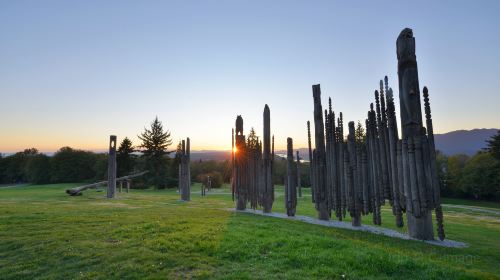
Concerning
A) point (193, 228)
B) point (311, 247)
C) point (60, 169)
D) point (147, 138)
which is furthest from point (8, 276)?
point (60, 169)

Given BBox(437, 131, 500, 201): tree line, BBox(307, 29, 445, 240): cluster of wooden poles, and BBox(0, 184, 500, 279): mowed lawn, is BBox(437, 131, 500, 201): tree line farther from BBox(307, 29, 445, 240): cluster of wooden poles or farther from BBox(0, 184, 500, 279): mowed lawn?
BBox(0, 184, 500, 279): mowed lawn

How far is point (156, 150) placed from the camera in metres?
58.0

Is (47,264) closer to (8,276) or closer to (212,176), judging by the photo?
(8,276)

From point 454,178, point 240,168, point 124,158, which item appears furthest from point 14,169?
point 454,178

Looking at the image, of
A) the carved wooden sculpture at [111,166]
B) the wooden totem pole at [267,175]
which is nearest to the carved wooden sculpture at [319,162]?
the wooden totem pole at [267,175]

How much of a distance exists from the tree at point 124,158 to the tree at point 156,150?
3.13m

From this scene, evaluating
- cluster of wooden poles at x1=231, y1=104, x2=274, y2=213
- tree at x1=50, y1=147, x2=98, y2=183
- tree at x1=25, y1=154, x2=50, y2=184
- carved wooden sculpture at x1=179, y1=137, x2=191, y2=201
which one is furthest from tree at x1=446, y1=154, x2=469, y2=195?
tree at x1=25, y1=154, x2=50, y2=184

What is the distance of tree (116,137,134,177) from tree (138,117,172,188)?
10.3 feet

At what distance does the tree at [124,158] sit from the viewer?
52.7 m

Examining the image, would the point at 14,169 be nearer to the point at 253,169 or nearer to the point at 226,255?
the point at 253,169

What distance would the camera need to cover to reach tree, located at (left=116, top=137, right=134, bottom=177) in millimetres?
52719

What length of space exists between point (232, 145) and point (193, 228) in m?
8.61

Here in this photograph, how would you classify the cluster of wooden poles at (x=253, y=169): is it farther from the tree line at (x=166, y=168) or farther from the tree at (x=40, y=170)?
the tree at (x=40, y=170)

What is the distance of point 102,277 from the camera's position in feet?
20.3
